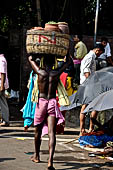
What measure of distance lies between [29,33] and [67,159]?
7.17 feet

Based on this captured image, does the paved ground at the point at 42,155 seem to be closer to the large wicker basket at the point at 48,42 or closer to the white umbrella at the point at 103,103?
the white umbrella at the point at 103,103

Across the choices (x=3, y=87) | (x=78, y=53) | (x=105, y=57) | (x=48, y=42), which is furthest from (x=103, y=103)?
(x=105, y=57)

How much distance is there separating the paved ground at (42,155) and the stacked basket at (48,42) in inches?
68.6

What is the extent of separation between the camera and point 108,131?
8375 mm

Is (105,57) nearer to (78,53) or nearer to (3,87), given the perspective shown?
(78,53)

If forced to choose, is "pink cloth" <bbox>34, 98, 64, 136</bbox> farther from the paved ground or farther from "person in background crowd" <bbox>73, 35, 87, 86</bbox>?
"person in background crowd" <bbox>73, 35, 87, 86</bbox>

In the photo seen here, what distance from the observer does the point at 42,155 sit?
712 centimetres

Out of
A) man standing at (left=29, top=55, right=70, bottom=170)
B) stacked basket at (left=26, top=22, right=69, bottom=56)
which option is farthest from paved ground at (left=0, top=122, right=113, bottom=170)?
stacked basket at (left=26, top=22, right=69, bottom=56)

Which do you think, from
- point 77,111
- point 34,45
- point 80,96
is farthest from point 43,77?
point 77,111

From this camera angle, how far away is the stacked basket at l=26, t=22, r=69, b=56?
6.37 metres

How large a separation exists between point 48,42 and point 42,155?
6.58 feet

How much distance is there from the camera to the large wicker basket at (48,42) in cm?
637

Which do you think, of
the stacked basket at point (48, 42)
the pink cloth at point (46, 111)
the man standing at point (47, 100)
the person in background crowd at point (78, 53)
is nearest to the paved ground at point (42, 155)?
the man standing at point (47, 100)

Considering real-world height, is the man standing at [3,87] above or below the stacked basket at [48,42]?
below
